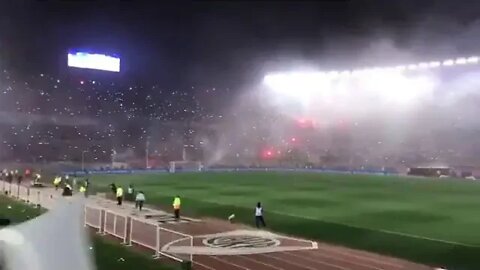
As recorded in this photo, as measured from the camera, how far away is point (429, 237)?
17.1 meters

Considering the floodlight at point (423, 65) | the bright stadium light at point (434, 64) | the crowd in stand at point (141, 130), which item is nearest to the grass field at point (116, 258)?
the bright stadium light at point (434, 64)

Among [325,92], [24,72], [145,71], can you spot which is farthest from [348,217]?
[145,71]

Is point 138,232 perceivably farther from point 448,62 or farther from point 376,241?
point 448,62

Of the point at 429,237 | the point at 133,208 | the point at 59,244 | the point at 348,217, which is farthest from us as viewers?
the point at 133,208

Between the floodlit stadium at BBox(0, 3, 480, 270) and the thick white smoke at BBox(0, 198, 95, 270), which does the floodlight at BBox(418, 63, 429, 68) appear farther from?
the thick white smoke at BBox(0, 198, 95, 270)

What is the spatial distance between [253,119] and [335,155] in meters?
11.1

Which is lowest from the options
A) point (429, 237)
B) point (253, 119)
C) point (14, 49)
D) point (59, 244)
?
point (429, 237)

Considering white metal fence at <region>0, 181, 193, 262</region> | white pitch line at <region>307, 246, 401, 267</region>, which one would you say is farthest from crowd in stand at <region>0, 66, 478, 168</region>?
white pitch line at <region>307, 246, 401, 267</region>

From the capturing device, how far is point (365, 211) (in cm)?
2320

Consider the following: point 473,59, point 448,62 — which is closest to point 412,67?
point 448,62

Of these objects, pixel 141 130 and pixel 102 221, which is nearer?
pixel 102 221

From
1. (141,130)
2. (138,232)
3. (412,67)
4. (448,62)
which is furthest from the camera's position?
(141,130)

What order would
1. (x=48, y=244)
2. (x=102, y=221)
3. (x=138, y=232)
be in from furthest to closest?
(x=102, y=221)
(x=138, y=232)
(x=48, y=244)

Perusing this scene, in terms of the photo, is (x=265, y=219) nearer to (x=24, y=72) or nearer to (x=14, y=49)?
(x=14, y=49)
